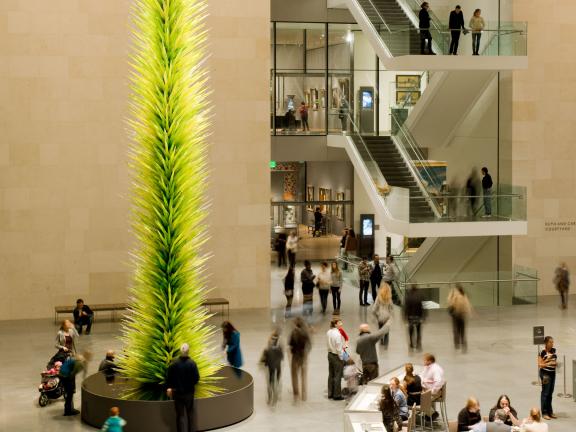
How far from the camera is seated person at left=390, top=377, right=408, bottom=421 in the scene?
51.2 ft

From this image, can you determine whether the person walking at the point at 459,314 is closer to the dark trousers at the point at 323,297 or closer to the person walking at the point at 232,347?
the dark trousers at the point at 323,297

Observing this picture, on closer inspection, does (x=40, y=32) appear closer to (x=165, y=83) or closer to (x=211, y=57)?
(x=211, y=57)

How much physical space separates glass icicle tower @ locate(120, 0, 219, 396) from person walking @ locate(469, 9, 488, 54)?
12.4m

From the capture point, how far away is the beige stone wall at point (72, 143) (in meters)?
26.3

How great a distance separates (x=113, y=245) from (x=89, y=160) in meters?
2.17

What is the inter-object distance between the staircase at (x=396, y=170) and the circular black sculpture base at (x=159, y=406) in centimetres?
964

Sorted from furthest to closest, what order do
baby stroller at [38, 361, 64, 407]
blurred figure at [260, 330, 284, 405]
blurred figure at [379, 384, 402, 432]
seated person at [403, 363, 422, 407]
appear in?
baby stroller at [38, 361, 64, 407]
blurred figure at [260, 330, 284, 405]
seated person at [403, 363, 422, 407]
blurred figure at [379, 384, 402, 432]

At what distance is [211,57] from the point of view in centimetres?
2747

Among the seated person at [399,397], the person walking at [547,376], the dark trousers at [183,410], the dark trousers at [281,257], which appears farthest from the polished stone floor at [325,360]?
the dark trousers at [281,257]

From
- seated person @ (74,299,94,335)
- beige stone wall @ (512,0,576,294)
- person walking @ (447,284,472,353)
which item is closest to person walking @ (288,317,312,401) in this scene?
person walking @ (447,284,472,353)

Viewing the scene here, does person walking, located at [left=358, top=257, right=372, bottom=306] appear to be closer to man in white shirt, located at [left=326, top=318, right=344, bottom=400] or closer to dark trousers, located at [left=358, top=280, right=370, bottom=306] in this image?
dark trousers, located at [left=358, top=280, right=370, bottom=306]

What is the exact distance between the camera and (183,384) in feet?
52.0

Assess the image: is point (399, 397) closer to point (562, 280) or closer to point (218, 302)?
point (218, 302)

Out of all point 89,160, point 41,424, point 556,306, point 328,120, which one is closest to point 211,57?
point 89,160
